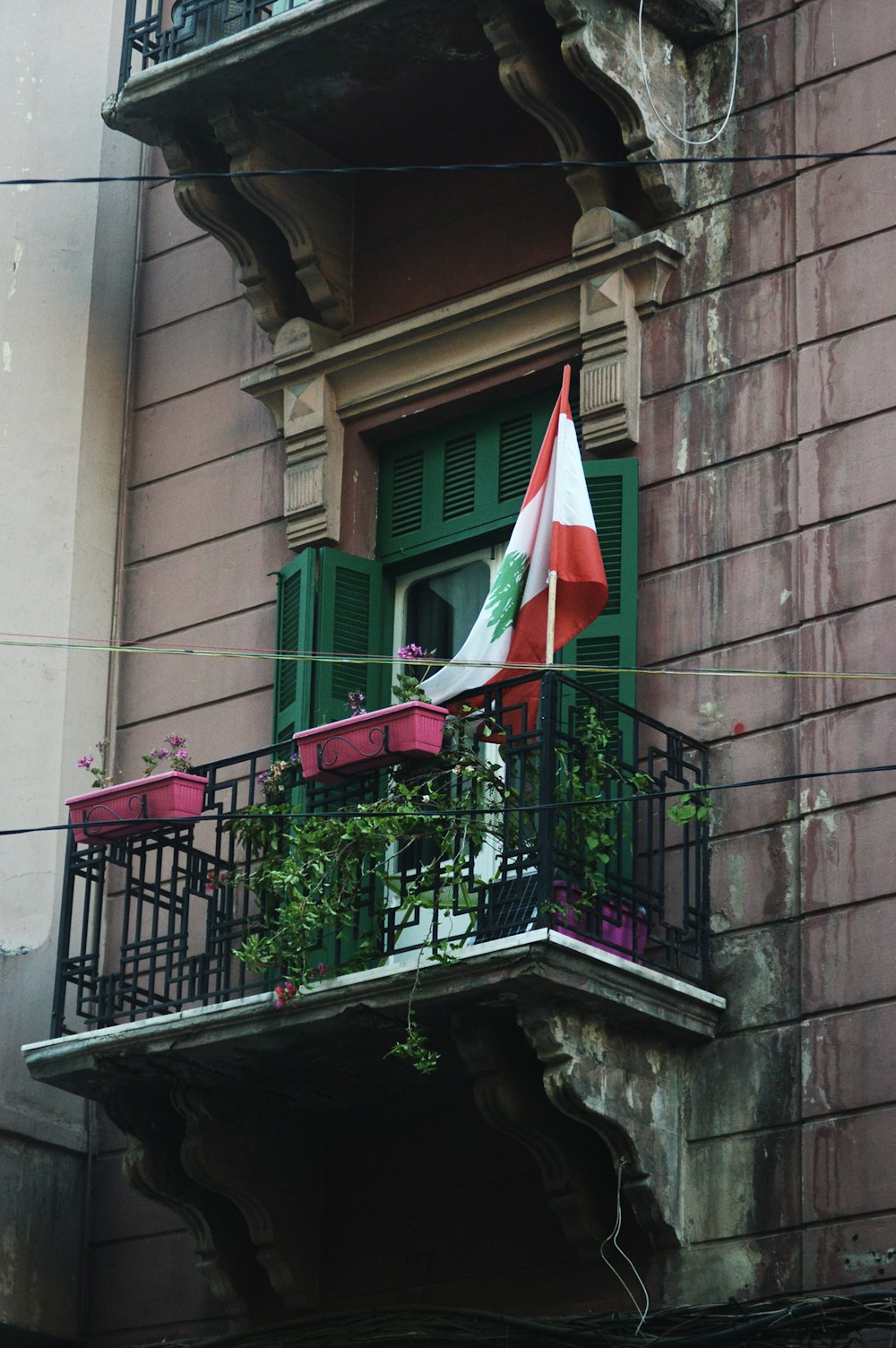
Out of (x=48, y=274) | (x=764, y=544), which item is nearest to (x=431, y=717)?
(x=764, y=544)

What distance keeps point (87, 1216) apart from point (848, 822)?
4.34 meters

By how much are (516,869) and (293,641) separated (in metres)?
2.53

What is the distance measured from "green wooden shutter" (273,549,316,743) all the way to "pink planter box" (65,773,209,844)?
87 cm

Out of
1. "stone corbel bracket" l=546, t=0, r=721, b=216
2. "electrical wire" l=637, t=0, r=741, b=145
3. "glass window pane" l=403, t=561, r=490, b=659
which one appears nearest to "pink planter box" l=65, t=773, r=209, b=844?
"glass window pane" l=403, t=561, r=490, b=659

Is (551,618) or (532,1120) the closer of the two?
(532,1120)

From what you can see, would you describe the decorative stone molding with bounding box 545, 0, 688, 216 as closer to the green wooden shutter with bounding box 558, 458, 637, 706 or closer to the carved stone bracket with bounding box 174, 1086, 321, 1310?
the green wooden shutter with bounding box 558, 458, 637, 706

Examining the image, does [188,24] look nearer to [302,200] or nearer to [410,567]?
[302,200]

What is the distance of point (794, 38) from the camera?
11852 millimetres

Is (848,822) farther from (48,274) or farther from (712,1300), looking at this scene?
(48,274)

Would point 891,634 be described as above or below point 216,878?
above

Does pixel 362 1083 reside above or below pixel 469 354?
below

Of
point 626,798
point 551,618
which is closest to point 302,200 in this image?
point 551,618

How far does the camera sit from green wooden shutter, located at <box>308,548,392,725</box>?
39.8 ft

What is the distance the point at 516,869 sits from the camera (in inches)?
402
